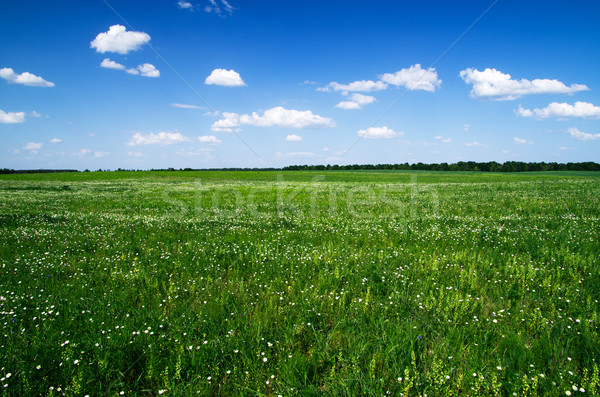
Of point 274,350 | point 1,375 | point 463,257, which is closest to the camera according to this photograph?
point 1,375

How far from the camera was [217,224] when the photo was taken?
11.2 metres

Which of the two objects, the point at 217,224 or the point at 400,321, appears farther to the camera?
the point at 217,224

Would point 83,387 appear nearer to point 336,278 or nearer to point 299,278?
point 299,278

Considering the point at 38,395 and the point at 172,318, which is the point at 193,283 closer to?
the point at 172,318

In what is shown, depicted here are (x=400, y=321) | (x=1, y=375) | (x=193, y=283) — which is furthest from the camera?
(x=193, y=283)

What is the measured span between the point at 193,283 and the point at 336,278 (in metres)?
2.82

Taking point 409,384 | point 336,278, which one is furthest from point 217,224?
point 409,384

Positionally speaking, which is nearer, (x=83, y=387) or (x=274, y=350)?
(x=83, y=387)

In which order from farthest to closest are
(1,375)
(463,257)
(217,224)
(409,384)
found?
(217,224) → (463,257) → (1,375) → (409,384)

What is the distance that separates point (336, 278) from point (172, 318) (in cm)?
302

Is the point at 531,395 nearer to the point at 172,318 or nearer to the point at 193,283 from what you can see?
the point at 172,318

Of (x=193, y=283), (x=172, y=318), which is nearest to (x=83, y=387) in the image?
(x=172, y=318)

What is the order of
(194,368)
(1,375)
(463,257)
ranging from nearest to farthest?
(1,375) < (194,368) < (463,257)

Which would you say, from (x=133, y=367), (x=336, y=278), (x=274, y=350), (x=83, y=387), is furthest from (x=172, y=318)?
(x=336, y=278)
